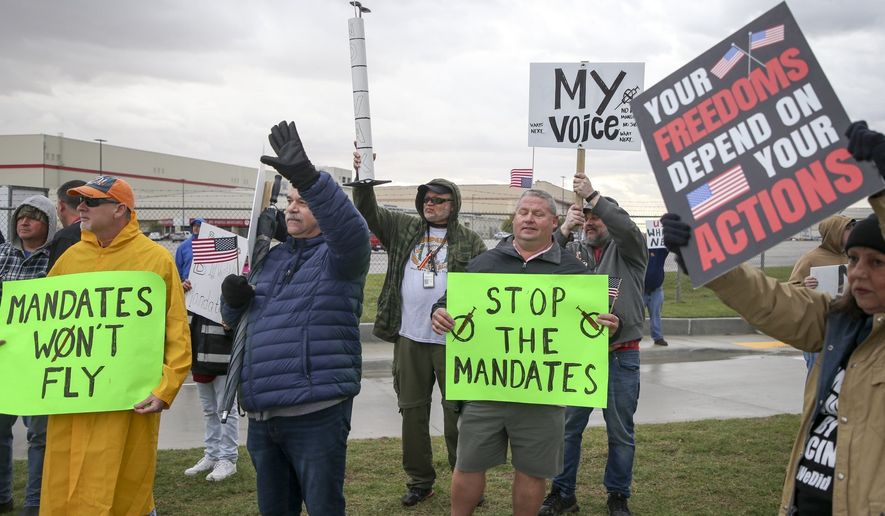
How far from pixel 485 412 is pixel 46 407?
2.11 meters

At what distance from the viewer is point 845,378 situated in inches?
93.0

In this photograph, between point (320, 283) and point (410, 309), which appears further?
point (410, 309)

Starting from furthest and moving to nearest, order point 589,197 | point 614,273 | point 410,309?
point 410,309 → point 614,273 → point 589,197

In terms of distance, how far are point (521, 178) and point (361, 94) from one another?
7.64 m

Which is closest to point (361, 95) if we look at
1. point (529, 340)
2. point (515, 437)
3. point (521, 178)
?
point (529, 340)

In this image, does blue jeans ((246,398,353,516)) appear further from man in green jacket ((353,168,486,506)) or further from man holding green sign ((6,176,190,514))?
→ man in green jacket ((353,168,486,506))

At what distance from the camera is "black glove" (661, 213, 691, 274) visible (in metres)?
2.49

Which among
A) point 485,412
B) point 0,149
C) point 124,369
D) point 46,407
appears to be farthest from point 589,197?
point 0,149

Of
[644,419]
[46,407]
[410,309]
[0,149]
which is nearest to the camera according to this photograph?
[46,407]

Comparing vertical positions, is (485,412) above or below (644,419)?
above

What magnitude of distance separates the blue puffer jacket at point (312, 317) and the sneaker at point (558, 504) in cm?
194

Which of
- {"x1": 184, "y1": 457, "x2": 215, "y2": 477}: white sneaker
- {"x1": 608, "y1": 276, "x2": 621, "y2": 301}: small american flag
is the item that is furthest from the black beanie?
{"x1": 184, "y1": 457, "x2": 215, "y2": 477}: white sneaker

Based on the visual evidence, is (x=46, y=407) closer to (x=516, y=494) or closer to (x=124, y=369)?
(x=124, y=369)

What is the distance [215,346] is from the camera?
5.27 metres
